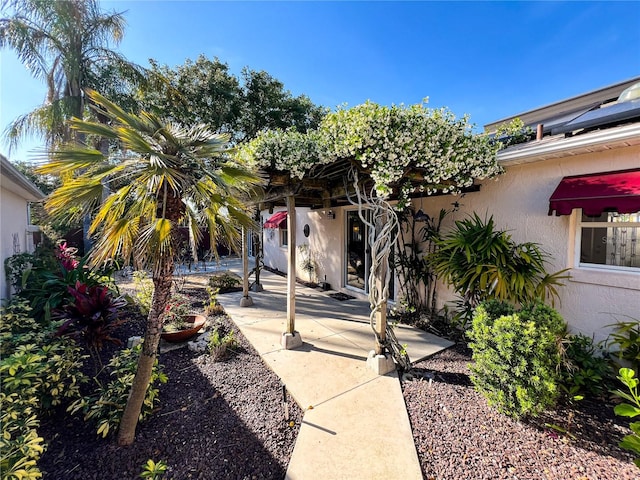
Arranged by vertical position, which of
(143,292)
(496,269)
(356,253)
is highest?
(496,269)

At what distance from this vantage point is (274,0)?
20.6 ft

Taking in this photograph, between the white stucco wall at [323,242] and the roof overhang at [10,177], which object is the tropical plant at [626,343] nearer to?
the white stucco wall at [323,242]

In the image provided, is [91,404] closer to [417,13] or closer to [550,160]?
[550,160]

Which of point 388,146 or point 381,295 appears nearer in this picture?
point 388,146

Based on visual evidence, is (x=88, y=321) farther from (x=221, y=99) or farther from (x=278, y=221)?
(x=221, y=99)

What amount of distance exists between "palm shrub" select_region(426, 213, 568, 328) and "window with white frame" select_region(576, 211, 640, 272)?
49 cm

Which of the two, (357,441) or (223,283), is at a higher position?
(223,283)

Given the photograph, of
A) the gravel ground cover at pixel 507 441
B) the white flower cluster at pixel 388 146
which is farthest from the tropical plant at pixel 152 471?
the white flower cluster at pixel 388 146

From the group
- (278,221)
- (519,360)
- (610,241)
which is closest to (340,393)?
(519,360)

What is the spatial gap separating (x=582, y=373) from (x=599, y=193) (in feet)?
7.89

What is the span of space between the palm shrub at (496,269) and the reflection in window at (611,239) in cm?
54

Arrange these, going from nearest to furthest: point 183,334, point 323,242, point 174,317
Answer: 1. point 183,334
2. point 174,317
3. point 323,242

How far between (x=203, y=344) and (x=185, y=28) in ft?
26.0

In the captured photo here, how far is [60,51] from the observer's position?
30.5 feet
